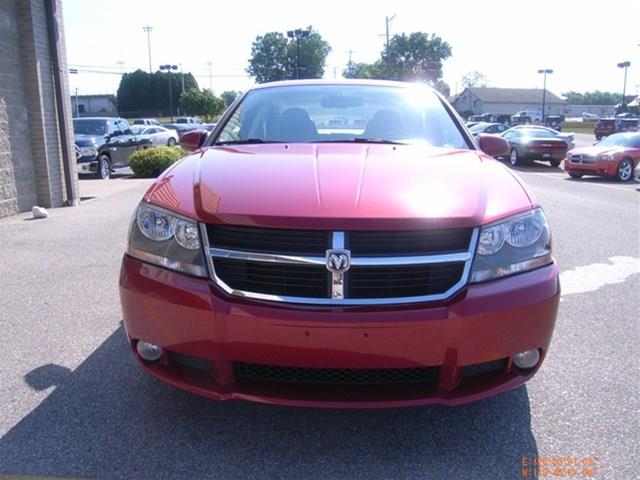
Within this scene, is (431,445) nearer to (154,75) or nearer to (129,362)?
(129,362)

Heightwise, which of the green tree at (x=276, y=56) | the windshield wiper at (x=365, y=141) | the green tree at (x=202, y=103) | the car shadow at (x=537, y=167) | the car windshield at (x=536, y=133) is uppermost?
the green tree at (x=276, y=56)

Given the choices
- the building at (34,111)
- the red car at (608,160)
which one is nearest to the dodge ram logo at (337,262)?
the building at (34,111)

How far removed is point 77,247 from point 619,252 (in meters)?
5.98

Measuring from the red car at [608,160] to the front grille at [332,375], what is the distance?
1628cm

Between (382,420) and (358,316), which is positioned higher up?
(358,316)

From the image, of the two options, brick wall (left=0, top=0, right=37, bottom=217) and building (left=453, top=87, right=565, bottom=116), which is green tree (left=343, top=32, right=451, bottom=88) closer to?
building (left=453, top=87, right=565, bottom=116)

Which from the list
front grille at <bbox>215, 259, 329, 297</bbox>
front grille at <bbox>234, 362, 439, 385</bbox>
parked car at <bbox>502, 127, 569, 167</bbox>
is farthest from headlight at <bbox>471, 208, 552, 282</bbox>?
parked car at <bbox>502, 127, 569, 167</bbox>

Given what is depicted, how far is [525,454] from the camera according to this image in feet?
8.02

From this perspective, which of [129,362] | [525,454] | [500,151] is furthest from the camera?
[500,151]

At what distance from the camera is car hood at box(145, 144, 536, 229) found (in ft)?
7.39

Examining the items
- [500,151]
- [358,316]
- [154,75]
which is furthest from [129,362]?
[154,75]

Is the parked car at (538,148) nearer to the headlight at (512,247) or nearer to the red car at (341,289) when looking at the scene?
the headlight at (512,247)

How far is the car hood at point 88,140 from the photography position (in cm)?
1520

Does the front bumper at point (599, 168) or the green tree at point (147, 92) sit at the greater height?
the green tree at point (147, 92)
